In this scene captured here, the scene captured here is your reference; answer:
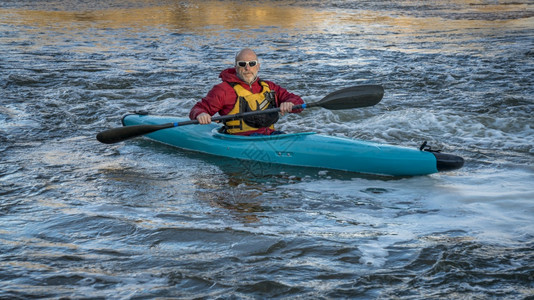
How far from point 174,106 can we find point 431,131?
3.53 m

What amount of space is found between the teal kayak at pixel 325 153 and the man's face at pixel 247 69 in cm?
54

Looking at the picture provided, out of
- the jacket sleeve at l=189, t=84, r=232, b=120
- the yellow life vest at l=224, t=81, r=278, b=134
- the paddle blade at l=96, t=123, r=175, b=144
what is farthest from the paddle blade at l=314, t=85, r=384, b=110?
the paddle blade at l=96, t=123, r=175, b=144

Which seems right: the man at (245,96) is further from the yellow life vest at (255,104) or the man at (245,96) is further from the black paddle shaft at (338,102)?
the black paddle shaft at (338,102)

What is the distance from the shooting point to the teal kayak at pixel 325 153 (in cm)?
494

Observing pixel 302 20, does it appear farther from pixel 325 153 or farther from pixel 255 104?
pixel 325 153

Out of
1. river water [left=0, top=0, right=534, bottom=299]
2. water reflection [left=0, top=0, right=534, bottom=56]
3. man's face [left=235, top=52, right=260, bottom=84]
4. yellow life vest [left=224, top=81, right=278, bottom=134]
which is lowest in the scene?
river water [left=0, top=0, right=534, bottom=299]

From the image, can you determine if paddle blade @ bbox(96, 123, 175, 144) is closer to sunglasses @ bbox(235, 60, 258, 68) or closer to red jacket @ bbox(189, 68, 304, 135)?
red jacket @ bbox(189, 68, 304, 135)

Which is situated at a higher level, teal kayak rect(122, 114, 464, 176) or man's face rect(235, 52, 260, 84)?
man's face rect(235, 52, 260, 84)

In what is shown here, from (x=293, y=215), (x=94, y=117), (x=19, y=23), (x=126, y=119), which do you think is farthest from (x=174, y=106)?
(x=19, y=23)

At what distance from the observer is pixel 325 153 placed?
5.23m

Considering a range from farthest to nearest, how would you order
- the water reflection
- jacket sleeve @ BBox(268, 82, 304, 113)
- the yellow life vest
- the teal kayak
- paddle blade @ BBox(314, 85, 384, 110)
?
the water reflection
paddle blade @ BBox(314, 85, 384, 110)
jacket sleeve @ BBox(268, 82, 304, 113)
the yellow life vest
the teal kayak

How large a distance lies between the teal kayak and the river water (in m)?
0.11

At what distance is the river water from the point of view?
318 cm

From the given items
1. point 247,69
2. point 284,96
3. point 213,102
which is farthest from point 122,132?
point 284,96
